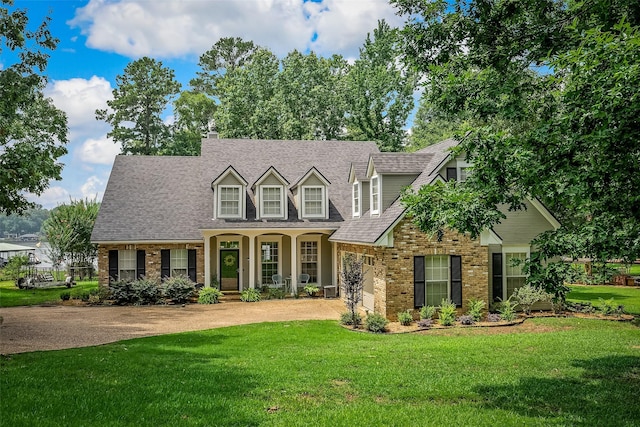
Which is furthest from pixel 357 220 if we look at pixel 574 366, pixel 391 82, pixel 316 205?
pixel 391 82

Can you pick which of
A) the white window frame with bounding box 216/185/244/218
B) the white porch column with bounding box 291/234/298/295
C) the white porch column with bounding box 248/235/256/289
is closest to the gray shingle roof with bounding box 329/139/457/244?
the white porch column with bounding box 291/234/298/295

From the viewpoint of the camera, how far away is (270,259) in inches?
1048

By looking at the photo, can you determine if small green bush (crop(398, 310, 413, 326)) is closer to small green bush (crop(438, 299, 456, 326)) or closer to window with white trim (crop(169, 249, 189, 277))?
small green bush (crop(438, 299, 456, 326))

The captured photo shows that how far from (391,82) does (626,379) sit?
105 feet

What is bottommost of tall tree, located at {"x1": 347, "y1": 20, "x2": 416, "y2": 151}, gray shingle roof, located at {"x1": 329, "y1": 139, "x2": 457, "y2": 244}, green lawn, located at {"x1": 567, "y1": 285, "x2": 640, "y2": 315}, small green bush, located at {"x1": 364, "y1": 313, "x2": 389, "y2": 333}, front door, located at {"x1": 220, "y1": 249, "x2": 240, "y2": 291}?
green lawn, located at {"x1": 567, "y1": 285, "x2": 640, "y2": 315}

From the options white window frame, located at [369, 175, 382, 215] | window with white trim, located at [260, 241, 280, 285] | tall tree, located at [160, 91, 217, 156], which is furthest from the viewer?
tall tree, located at [160, 91, 217, 156]

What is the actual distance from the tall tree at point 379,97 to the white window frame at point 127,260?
2121 cm

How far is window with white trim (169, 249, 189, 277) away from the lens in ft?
81.5

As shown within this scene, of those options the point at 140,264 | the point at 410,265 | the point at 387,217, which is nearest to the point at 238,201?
the point at 140,264

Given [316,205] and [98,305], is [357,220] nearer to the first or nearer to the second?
[316,205]

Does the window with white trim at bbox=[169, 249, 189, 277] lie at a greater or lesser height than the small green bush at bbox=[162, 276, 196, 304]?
greater

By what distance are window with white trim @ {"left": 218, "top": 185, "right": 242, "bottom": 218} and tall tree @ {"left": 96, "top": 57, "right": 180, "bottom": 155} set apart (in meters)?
22.3

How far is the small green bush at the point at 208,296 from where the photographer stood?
74.7ft

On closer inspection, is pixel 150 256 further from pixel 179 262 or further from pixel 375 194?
pixel 375 194
